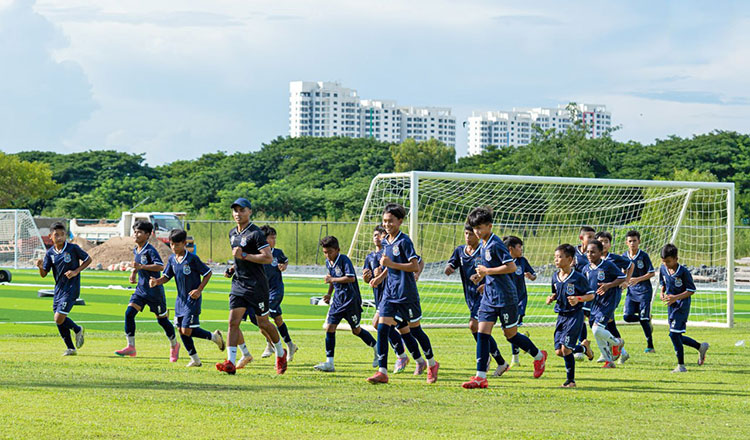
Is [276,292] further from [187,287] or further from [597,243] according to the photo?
[597,243]

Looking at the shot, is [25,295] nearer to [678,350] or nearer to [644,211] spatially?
[644,211]

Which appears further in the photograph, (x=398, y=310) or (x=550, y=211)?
(x=550, y=211)

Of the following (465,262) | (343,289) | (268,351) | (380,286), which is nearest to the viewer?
(465,262)

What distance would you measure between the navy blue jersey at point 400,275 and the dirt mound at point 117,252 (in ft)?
104

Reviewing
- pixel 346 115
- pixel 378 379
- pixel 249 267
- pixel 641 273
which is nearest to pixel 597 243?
pixel 641 273

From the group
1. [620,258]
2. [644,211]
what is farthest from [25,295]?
[620,258]

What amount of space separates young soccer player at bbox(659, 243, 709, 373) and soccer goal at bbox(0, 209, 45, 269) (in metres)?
36.8

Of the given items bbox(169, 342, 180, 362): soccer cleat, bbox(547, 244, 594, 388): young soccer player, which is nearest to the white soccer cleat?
bbox(169, 342, 180, 362): soccer cleat

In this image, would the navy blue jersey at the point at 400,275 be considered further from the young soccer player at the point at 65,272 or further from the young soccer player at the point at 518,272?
the young soccer player at the point at 65,272

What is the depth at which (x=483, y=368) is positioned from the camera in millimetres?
9586

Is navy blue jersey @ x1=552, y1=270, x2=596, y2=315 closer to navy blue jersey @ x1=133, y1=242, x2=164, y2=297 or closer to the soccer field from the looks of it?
the soccer field

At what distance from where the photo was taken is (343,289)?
11.4 m

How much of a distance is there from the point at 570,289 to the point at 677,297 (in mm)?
2129

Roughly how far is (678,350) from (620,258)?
169 centimetres
